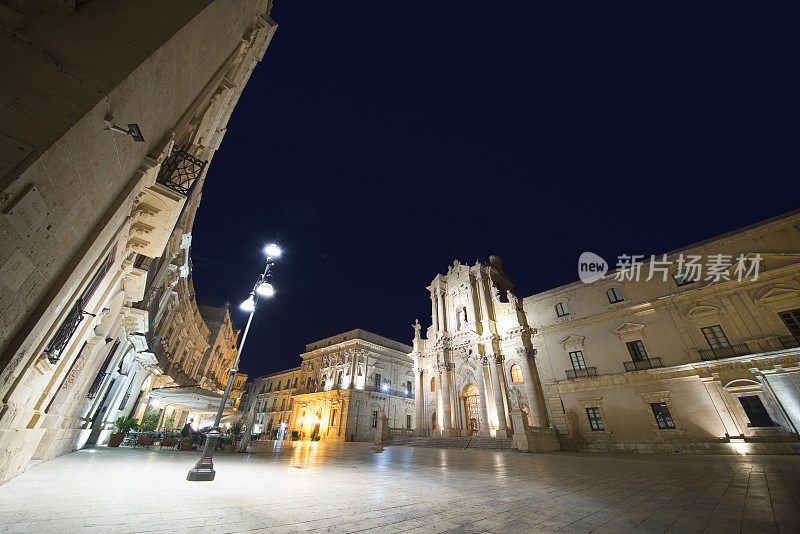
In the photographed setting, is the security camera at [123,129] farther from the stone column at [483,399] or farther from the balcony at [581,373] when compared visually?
the stone column at [483,399]

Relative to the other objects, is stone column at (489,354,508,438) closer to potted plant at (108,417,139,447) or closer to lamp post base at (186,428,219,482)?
lamp post base at (186,428,219,482)

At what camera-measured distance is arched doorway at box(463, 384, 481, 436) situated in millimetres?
27375

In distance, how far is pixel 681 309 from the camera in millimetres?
19719

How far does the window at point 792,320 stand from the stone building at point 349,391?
3238 centimetres

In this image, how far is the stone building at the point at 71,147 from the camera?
8.30 ft

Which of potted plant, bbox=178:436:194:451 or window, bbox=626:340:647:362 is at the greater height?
window, bbox=626:340:647:362

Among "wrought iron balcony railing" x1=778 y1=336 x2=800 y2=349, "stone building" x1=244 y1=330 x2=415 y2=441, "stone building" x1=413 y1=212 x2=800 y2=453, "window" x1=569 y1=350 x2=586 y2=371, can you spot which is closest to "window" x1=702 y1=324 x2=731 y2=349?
"stone building" x1=413 y1=212 x2=800 y2=453

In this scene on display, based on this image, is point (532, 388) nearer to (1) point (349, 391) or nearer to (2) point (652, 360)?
(2) point (652, 360)

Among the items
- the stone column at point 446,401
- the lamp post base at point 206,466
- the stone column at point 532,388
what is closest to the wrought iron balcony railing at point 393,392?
the stone column at point 446,401

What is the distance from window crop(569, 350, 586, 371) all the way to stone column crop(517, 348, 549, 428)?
299 cm

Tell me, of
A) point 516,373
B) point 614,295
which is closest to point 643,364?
point 614,295

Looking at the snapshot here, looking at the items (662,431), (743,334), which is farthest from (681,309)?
(662,431)

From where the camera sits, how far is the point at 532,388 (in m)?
24.1

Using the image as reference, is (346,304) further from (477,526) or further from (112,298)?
(477,526)
